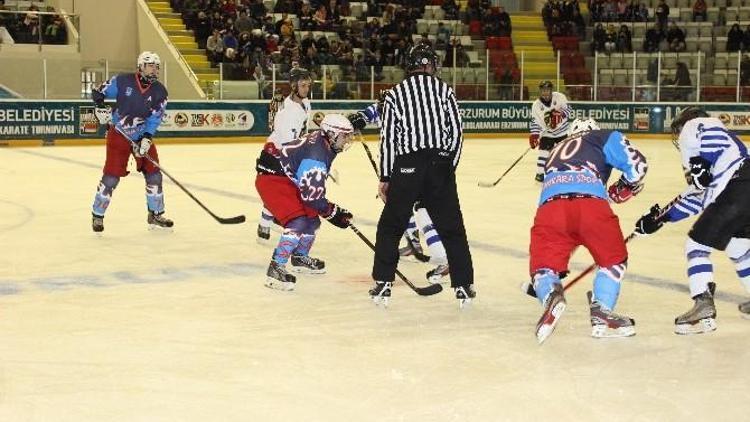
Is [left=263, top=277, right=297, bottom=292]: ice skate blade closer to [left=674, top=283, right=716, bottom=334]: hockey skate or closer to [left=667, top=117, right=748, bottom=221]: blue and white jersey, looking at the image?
[left=674, top=283, right=716, bottom=334]: hockey skate

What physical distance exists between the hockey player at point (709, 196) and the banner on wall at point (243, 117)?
1278 centimetres

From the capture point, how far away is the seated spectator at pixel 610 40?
2192 cm

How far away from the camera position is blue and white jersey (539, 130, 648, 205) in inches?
176

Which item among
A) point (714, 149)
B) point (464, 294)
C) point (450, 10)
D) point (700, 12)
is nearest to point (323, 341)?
Result: point (464, 294)

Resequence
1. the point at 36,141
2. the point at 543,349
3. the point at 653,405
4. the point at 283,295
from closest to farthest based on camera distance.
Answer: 1. the point at 653,405
2. the point at 543,349
3. the point at 283,295
4. the point at 36,141

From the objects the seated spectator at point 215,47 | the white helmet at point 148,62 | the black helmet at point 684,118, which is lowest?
the black helmet at point 684,118

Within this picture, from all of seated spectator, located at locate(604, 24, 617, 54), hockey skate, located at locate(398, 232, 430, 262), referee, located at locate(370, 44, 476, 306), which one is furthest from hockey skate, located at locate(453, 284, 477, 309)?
seated spectator, located at locate(604, 24, 617, 54)

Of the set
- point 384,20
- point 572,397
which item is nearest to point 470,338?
point 572,397

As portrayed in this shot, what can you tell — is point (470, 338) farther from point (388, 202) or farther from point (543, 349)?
point (388, 202)

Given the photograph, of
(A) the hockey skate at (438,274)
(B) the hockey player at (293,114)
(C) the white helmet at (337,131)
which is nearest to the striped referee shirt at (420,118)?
(C) the white helmet at (337,131)

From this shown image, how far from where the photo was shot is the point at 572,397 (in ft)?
11.7

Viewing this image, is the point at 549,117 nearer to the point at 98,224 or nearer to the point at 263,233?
the point at 263,233

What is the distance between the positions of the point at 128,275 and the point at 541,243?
259cm

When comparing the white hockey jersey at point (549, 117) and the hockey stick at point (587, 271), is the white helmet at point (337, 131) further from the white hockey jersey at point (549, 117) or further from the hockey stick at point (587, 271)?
the white hockey jersey at point (549, 117)
